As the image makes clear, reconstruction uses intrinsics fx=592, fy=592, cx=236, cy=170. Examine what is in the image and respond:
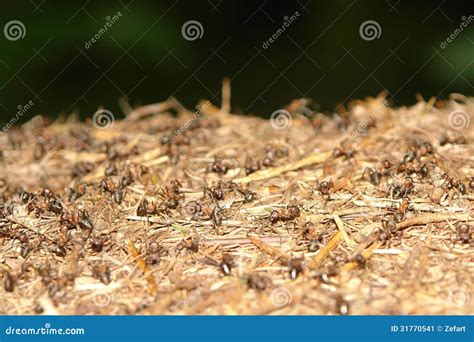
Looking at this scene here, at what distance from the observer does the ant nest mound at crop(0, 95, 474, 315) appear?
9.07 feet

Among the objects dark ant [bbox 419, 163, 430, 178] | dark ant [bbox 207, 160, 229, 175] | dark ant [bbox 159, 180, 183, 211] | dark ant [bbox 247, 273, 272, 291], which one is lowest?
dark ant [bbox 159, 180, 183, 211]

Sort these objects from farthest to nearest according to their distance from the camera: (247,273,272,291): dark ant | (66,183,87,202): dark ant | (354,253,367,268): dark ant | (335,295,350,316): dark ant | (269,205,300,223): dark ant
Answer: (66,183,87,202): dark ant, (269,205,300,223): dark ant, (354,253,367,268): dark ant, (247,273,272,291): dark ant, (335,295,350,316): dark ant

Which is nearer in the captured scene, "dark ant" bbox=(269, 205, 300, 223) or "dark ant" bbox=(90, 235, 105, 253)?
"dark ant" bbox=(90, 235, 105, 253)

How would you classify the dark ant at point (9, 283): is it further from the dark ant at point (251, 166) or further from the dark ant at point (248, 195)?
the dark ant at point (251, 166)

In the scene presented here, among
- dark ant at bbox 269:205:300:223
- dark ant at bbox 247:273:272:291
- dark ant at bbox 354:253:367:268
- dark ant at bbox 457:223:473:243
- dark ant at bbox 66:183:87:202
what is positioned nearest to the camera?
dark ant at bbox 247:273:272:291

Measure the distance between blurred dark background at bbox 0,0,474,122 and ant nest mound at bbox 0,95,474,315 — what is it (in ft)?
5.54

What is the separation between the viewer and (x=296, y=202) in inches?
138

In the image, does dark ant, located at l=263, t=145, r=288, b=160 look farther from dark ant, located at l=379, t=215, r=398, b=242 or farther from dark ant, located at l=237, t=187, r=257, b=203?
dark ant, located at l=379, t=215, r=398, b=242

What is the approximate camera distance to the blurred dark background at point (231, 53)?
6262 mm

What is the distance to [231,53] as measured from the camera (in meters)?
6.66

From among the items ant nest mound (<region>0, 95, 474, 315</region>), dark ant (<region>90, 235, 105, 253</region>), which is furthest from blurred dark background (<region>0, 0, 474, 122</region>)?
dark ant (<region>90, 235, 105, 253</region>)

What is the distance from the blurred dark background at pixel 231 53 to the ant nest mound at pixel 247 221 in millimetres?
1687
